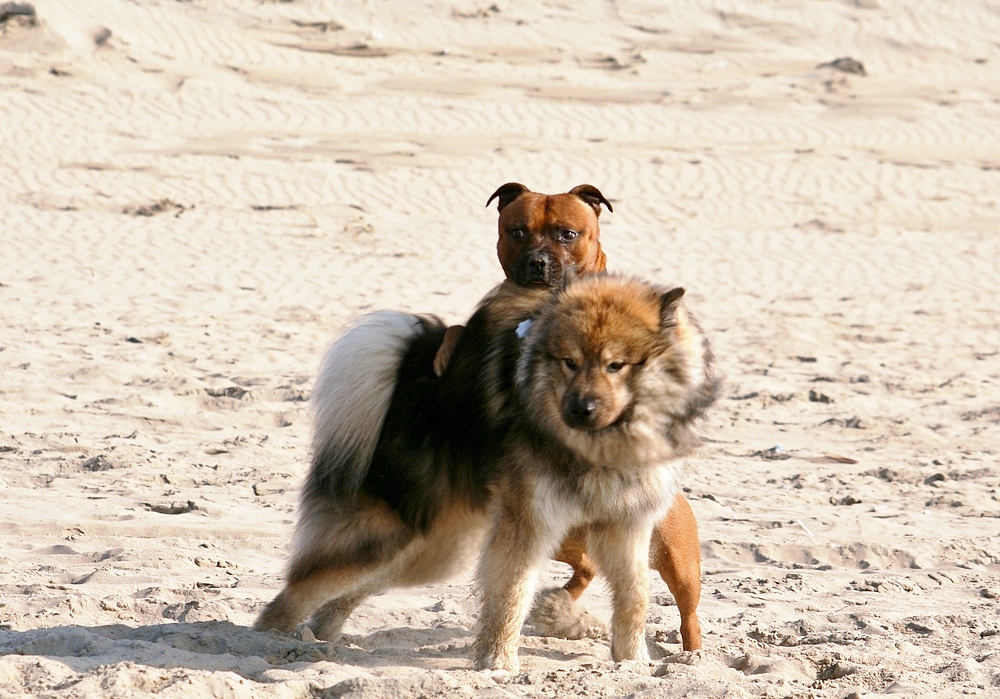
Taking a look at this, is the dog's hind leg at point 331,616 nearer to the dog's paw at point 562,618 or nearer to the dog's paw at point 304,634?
the dog's paw at point 304,634

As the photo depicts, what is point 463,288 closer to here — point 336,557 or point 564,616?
point 564,616

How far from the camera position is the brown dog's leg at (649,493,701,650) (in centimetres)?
423

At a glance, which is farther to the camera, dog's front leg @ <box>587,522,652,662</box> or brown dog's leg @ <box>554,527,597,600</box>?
brown dog's leg @ <box>554,527,597,600</box>

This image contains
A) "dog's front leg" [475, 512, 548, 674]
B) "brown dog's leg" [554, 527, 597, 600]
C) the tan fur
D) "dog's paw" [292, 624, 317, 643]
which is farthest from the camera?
"brown dog's leg" [554, 527, 597, 600]

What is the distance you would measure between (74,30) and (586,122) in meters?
7.77

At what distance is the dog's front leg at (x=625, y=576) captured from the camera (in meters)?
4.00

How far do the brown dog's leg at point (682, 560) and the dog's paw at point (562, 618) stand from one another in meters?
0.44

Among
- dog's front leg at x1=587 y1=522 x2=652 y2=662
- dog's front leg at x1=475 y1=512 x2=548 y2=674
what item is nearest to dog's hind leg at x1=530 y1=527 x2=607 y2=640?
dog's front leg at x1=587 y1=522 x2=652 y2=662

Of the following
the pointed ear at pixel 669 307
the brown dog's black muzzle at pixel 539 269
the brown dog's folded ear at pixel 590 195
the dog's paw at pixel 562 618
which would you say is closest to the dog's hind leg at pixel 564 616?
the dog's paw at pixel 562 618

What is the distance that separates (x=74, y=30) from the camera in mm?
17578

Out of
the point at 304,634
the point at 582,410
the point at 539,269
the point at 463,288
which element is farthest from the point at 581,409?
the point at 463,288

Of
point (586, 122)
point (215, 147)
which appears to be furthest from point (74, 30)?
point (586, 122)

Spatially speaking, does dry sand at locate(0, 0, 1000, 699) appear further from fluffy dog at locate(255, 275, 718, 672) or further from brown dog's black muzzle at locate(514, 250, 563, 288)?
brown dog's black muzzle at locate(514, 250, 563, 288)

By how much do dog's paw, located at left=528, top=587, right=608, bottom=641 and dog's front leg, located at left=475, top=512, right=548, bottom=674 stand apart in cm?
62
